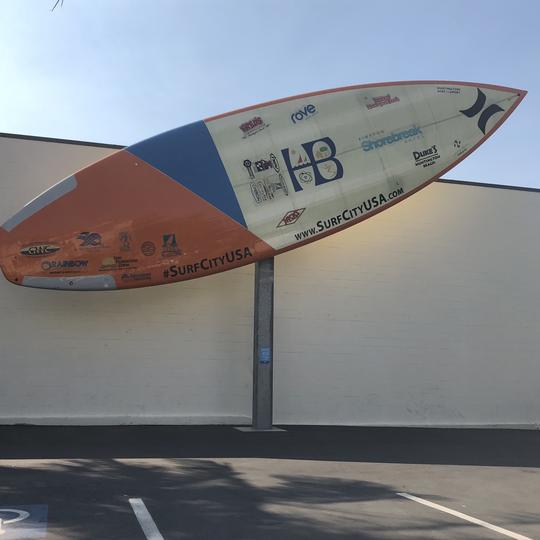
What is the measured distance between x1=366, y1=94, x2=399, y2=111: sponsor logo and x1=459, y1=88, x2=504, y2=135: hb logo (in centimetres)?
159

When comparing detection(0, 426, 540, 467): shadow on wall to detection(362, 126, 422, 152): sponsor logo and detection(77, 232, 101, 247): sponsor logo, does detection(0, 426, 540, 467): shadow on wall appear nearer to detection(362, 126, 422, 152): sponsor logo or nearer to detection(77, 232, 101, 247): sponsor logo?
detection(77, 232, 101, 247): sponsor logo

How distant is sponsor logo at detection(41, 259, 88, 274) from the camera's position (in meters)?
10.8

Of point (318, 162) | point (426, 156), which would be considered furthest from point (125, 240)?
point (426, 156)

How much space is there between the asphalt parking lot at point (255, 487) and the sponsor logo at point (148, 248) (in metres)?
3.17

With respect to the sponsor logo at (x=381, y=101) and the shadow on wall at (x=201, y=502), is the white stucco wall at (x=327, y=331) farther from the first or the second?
the shadow on wall at (x=201, y=502)

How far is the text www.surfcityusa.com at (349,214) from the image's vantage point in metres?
11.8

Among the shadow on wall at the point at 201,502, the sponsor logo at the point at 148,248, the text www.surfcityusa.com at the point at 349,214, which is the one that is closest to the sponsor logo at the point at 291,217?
the text www.surfcityusa.com at the point at 349,214

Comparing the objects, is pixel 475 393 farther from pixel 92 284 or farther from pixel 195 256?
pixel 92 284

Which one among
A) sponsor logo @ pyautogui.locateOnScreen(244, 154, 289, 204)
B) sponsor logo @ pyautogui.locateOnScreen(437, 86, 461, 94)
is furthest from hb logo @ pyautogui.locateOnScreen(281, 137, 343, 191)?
sponsor logo @ pyautogui.locateOnScreen(437, 86, 461, 94)

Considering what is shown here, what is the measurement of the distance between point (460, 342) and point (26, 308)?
31.4 feet

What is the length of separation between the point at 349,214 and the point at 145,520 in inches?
305

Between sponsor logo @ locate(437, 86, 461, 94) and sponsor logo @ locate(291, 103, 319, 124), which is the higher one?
sponsor logo @ locate(437, 86, 461, 94)

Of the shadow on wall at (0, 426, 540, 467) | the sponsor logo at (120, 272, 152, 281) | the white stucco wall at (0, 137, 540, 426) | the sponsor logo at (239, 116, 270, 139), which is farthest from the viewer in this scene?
the white stucco wall at (0, 137, 540, 426)

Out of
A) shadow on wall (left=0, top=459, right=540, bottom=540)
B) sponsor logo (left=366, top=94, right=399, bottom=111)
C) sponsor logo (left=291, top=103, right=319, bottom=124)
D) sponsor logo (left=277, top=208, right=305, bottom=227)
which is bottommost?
shadow on wall (left=0, top=459, right=540, bottom=540)
